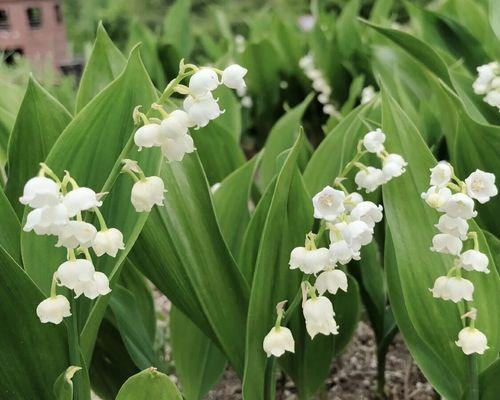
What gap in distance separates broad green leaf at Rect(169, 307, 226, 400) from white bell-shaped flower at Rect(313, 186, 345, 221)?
21.2 inches

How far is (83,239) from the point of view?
637 millimetres

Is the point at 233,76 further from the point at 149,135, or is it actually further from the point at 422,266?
the point at 422,266

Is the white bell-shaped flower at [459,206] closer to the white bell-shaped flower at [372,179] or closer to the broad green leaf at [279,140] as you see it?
the white bell-shaped flower at [372,179]

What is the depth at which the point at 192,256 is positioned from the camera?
95cm

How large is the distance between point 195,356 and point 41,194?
66 cm

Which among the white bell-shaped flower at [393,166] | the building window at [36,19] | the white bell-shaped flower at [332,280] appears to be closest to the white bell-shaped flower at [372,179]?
the white bell-shaped flower at [393,166]

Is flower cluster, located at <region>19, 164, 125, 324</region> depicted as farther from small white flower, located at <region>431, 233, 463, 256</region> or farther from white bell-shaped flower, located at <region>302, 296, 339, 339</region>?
small white flower, located at <region>431, 233, 463, 256</region>

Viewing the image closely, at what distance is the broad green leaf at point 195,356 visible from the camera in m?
1.18

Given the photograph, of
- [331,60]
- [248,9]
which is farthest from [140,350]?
[248,9]

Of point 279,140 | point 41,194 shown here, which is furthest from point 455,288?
point 279,140

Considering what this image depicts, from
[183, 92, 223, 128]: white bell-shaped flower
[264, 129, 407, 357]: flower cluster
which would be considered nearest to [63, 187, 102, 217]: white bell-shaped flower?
[183, 92, 223, 128]: white bell-shaped flower

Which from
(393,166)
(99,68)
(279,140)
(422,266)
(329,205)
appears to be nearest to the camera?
(329,205)

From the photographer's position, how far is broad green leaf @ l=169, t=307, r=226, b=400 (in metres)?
1.18

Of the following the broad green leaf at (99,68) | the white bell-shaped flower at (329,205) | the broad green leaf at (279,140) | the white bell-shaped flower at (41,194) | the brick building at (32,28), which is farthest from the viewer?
the brick building at (32,28)
